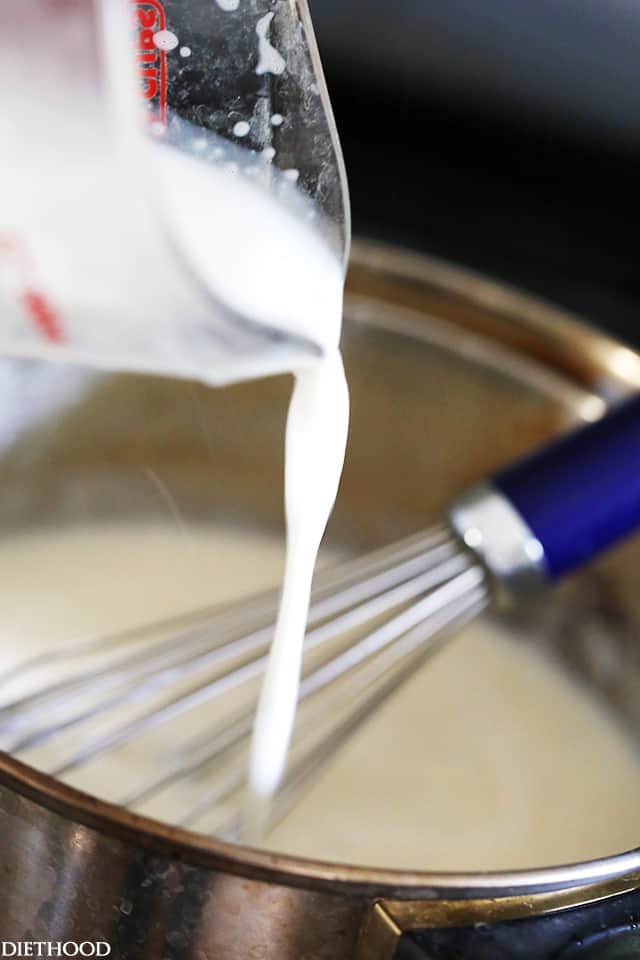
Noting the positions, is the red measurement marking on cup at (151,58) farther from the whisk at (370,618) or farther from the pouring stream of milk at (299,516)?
the whisk at (370,618)

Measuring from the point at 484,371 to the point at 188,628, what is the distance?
0.23 meters

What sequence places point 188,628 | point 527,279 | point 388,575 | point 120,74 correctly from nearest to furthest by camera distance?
point 120,74 < point 388,575 < point 188,628 < point 527,279

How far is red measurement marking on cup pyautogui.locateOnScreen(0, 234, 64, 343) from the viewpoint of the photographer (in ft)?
1.24

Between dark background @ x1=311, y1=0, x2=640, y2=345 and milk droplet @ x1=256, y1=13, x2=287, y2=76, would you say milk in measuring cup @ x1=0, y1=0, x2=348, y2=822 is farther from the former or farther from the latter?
dark background @ x1=311, y1=0, x2=640, y2=345

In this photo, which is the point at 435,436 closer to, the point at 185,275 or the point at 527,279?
the point at 527,279

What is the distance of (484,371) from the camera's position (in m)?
0.77

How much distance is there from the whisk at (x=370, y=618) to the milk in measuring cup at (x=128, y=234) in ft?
0.68

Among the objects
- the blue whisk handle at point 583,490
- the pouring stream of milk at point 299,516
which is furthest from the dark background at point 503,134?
the pouring stream of milk at point 299,516

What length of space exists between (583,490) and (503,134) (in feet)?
1.38

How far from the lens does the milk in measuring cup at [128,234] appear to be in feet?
1.19

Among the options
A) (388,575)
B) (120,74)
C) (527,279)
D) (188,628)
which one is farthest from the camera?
(527,279)

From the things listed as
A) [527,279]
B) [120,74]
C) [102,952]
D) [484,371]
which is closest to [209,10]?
[120,74]

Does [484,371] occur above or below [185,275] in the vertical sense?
below

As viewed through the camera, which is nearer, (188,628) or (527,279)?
(188,628)
